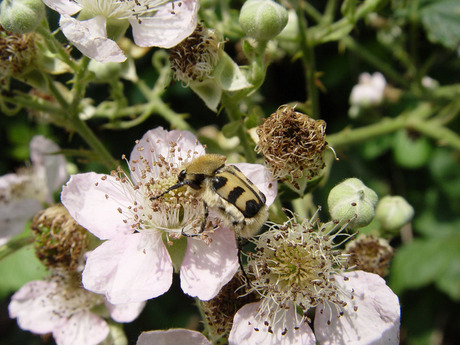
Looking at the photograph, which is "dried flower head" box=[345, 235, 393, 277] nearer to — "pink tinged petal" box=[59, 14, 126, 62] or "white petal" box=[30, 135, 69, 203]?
"pink tinged petal" box=[59, 14, 126, 62]

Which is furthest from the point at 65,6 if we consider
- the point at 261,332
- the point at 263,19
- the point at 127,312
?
the point at 261,332

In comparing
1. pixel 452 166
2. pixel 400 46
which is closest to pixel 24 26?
pixel 400 46

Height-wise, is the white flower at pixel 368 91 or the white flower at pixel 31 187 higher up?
the white flower at pixel 31 187

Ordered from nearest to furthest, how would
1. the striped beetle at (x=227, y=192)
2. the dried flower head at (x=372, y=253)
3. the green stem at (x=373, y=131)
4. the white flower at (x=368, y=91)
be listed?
the striped beetle at (x=227, y=192), the dried flower head at (x=372, y=253), the green stem at (x=373, y=131), the white flower at (x=368, y=91)

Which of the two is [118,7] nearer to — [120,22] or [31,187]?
[120,22]

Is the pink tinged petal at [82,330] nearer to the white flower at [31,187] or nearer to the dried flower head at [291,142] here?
the white flower at [31,187]

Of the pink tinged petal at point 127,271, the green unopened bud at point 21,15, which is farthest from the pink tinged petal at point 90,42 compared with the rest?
the pink tinged petal at point 127,271
